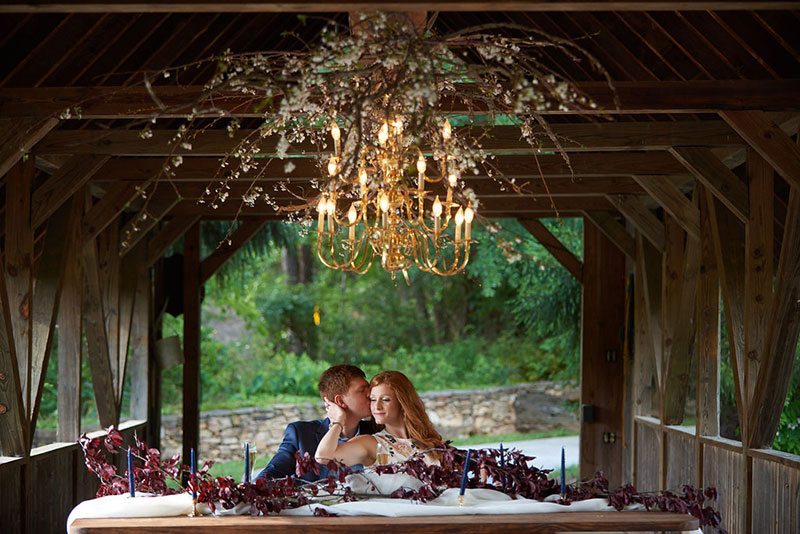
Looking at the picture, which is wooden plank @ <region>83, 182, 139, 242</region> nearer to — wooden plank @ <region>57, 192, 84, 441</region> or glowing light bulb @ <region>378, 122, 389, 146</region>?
wooden plank @ <region>57, 192, 84, 441</region>

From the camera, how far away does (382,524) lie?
402 cm

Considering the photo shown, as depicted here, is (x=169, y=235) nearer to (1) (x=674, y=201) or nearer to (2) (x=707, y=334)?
(1) (x=674, y=201)

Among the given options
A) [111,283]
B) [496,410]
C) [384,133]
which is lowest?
[496,410]

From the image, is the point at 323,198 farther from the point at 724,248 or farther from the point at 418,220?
the point at 724,248

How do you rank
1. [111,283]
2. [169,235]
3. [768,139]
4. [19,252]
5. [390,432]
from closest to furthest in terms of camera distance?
[390,432] < [768,139] < [19,252] < [111,283] < [169,235]

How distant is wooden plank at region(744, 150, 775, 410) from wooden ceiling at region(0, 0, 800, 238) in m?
0.14

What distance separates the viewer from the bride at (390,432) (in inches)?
189

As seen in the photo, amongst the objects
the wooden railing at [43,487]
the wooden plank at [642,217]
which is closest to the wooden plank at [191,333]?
the wooden railing at [43,487]

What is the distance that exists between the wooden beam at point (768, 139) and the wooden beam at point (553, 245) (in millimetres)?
4553

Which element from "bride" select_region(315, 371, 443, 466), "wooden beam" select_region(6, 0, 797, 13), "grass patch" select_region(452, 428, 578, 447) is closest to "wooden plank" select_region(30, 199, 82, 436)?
"bride" select_region(315, 371, 443, 466)

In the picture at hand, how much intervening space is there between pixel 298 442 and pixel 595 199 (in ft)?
16.4

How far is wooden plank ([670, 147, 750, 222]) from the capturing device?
6.37m

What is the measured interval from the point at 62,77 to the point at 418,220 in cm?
236

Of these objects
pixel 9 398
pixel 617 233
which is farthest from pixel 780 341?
pixel 9 398
